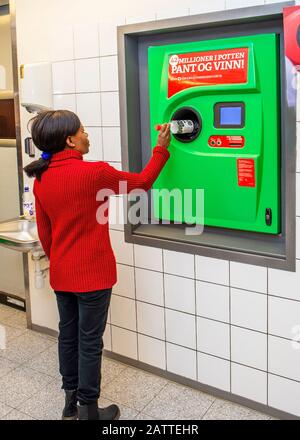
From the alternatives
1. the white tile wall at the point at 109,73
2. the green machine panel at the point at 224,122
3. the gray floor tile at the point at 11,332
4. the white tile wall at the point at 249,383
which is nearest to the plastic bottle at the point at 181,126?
the green machine panel at the point at 224,122

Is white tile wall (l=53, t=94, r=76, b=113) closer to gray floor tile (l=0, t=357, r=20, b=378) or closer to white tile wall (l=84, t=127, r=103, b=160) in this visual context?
white tile wall (l=84, t=127, r=103, b=160)

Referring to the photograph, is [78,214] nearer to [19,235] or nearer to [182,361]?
[19,235]

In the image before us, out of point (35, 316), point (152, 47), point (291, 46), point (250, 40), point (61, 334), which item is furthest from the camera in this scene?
point (35, 316)

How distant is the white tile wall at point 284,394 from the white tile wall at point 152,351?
58 cm

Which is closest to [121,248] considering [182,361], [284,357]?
[182,361]

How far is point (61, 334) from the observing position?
85.4 inches

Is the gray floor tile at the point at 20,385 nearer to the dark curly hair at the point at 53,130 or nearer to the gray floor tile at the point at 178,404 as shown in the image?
the gray floor tile at the point at 178,404

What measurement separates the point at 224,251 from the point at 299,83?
29.9 inches

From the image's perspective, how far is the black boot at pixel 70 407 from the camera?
2203 millimetres

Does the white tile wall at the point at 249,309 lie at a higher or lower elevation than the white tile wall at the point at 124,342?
higher

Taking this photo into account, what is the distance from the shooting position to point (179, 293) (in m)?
2.39

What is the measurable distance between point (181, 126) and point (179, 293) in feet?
2.58
